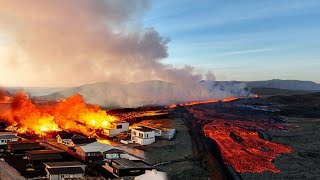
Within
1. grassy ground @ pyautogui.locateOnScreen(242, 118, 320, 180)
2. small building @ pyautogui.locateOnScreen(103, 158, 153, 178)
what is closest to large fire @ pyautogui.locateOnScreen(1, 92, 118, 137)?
small building @ pyautogui.locateOnScreen(103, 158, 153, 178)

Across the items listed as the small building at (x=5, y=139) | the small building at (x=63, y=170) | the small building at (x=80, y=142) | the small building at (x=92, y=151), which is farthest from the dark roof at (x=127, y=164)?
the small building at (x=5, y=139)

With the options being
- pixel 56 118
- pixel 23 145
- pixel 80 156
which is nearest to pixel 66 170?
pixel 80 156

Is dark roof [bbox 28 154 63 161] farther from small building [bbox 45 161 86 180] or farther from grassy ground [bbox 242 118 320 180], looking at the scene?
grassy ground [bbox 242 118 320 180]

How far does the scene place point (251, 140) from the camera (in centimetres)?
4744

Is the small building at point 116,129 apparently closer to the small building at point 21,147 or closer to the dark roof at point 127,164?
the small building at point 21,147

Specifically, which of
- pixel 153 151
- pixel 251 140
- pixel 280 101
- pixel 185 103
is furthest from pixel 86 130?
pixel 280 101

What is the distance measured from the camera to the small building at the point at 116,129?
51156 millimetres

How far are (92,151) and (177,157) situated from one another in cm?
832

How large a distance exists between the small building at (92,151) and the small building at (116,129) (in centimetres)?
1363

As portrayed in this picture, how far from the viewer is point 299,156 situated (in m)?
38.2

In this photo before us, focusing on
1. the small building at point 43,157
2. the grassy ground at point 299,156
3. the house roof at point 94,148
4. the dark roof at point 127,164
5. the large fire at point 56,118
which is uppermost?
the large fire at point 56,118

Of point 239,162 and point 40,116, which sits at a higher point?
point 40,116

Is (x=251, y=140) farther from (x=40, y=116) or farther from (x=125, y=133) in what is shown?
(x=40, y=116)

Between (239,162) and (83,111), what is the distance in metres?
29.4
